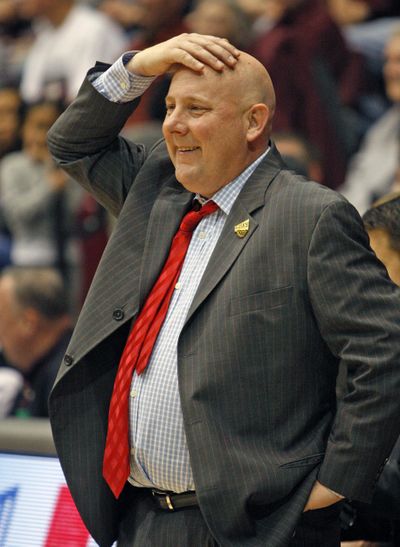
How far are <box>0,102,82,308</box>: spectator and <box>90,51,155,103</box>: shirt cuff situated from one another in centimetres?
406

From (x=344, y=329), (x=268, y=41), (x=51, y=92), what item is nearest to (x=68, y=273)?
(x=51, y=92)

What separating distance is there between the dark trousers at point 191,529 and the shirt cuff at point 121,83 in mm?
1067

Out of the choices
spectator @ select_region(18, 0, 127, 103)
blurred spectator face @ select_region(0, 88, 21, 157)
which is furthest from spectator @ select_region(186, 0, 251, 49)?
blurred spectator face @ select_region(0, 88, 21, 157)

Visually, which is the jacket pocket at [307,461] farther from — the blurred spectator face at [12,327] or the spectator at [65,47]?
the spectator at [65,47]

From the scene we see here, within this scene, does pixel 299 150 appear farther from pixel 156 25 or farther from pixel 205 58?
pixel 205 58

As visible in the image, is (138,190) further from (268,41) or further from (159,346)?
(268,41)

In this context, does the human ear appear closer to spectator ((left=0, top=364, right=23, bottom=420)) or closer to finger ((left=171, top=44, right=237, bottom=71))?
finger ((left=171, top=44, right=237, bottom=71))

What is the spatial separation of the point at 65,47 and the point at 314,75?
2001 mm

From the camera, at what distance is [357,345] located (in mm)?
2604

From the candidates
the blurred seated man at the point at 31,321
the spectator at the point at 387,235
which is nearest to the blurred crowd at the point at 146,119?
the blurred seated man at the point at 31,321

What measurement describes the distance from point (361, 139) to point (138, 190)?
13.0 ft

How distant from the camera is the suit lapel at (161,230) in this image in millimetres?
2895

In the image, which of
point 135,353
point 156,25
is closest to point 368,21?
point 156,25

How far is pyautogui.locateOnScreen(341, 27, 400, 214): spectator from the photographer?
20.4 ft
